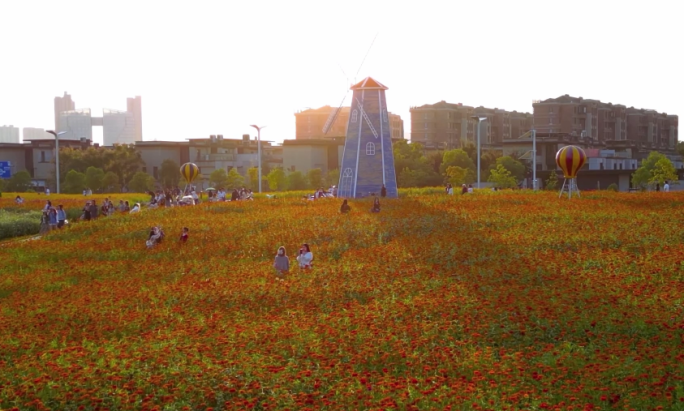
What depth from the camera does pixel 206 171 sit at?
98562 millimetres

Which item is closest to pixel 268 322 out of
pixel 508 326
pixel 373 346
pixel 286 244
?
pixel 373 346

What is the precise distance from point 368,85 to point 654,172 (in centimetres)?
3865

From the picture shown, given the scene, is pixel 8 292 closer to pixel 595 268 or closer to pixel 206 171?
pixel 595 268

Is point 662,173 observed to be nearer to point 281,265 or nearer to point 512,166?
point 512,166

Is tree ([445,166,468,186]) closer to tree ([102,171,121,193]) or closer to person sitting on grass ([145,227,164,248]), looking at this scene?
tree ([102,171,121,193])

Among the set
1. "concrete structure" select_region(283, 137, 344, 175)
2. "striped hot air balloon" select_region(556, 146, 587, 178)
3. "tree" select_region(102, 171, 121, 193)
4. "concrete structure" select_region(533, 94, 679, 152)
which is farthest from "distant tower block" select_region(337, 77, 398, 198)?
"concrete structure" select_region(533, 94, 679, 152)

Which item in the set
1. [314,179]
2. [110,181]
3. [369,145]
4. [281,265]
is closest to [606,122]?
[314,179]

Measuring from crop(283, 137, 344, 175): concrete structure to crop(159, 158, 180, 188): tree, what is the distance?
12543 mm

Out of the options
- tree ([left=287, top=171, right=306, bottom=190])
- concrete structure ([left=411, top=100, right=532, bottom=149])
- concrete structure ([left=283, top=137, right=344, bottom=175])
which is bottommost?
tree ([left=287, top=171, right=306, bottom=190])

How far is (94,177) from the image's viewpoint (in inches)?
3059

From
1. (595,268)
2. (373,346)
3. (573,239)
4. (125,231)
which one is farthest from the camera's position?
(125,231)

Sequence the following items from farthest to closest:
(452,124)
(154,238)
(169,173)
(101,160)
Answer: (452,124), (169,173), (101,160), (154,238)

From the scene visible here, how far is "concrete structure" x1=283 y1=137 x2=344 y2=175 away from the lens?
95688mm

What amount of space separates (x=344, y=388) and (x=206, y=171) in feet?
295
